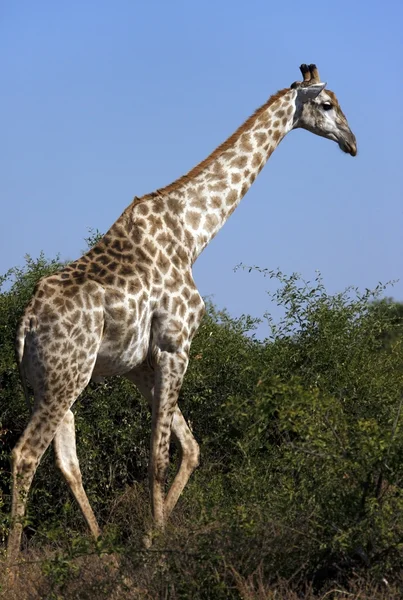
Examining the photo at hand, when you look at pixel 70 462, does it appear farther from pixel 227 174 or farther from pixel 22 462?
pixel 227 174

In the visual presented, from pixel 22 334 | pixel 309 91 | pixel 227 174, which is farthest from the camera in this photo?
pixel 309 91

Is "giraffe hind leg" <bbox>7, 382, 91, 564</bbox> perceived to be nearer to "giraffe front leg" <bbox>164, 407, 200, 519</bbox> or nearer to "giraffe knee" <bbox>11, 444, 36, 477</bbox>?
"giraffe knee" <bbox>11, 444, 36, 477</bbox>

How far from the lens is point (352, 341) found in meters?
10.2

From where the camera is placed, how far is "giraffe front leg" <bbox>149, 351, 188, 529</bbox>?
26.5 ft

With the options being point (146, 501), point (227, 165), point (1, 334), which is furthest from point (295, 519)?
point (1, 334)

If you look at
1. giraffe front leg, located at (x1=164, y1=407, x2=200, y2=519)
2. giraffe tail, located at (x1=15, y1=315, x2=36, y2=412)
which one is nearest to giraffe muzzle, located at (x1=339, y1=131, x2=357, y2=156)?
giraffe front leg, located at (x1=164, y1=407, x2=200, y2=519)

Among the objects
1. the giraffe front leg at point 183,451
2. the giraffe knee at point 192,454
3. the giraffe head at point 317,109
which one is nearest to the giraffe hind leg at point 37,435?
the giraffe front leg at point 183,451

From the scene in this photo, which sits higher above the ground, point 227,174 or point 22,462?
point 227,174

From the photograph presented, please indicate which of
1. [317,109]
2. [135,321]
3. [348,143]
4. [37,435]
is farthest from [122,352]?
[348,143]

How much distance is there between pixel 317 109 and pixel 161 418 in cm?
338

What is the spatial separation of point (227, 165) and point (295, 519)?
388 cm

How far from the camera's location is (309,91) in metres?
9.41

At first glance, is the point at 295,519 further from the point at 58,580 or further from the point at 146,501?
the point at 146,501

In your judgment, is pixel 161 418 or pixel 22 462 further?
pixel 161 418
